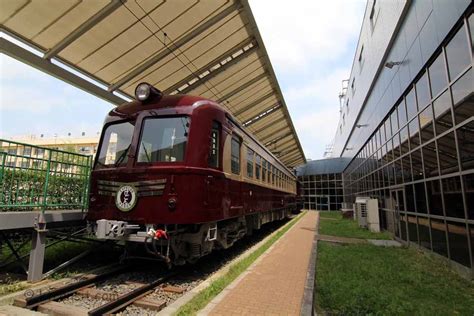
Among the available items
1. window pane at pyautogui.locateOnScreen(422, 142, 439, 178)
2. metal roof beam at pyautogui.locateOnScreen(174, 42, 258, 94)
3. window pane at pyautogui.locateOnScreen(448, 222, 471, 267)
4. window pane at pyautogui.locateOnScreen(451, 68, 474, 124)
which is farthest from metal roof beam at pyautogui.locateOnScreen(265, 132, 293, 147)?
window pane at pyautogui.locateOnScreen(451, 68, 474, 124)

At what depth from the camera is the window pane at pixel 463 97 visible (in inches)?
222

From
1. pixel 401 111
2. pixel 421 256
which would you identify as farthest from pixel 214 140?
pixel 401 111

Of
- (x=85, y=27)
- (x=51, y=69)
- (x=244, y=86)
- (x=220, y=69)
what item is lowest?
(x=51, y=69)

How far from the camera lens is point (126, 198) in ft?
18.7

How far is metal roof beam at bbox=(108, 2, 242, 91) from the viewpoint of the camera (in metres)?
8.85

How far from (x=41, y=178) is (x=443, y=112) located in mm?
8631

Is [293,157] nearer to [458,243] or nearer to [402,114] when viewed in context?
[402,114]

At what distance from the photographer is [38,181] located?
641cm

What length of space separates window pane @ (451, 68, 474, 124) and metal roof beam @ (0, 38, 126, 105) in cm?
928

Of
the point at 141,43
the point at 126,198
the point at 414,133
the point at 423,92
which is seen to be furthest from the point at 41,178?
the point at 414,133

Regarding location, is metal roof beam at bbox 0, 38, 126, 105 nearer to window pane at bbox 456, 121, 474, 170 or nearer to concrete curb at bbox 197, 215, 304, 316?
concrete curb at bbox 197, 215, 304, 316

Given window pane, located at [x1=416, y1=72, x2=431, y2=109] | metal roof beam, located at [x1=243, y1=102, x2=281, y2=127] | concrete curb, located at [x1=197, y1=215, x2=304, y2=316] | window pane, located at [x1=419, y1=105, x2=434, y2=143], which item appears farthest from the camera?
metal roof beam, located at [x1=243, y1=102, x2=281, y2=127]

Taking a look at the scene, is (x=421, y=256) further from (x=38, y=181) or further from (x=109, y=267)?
(x=38, y=181)

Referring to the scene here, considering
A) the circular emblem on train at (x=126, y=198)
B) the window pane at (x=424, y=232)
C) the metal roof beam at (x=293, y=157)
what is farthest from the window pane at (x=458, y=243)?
the metal roof beam at (x=293, y=157)
